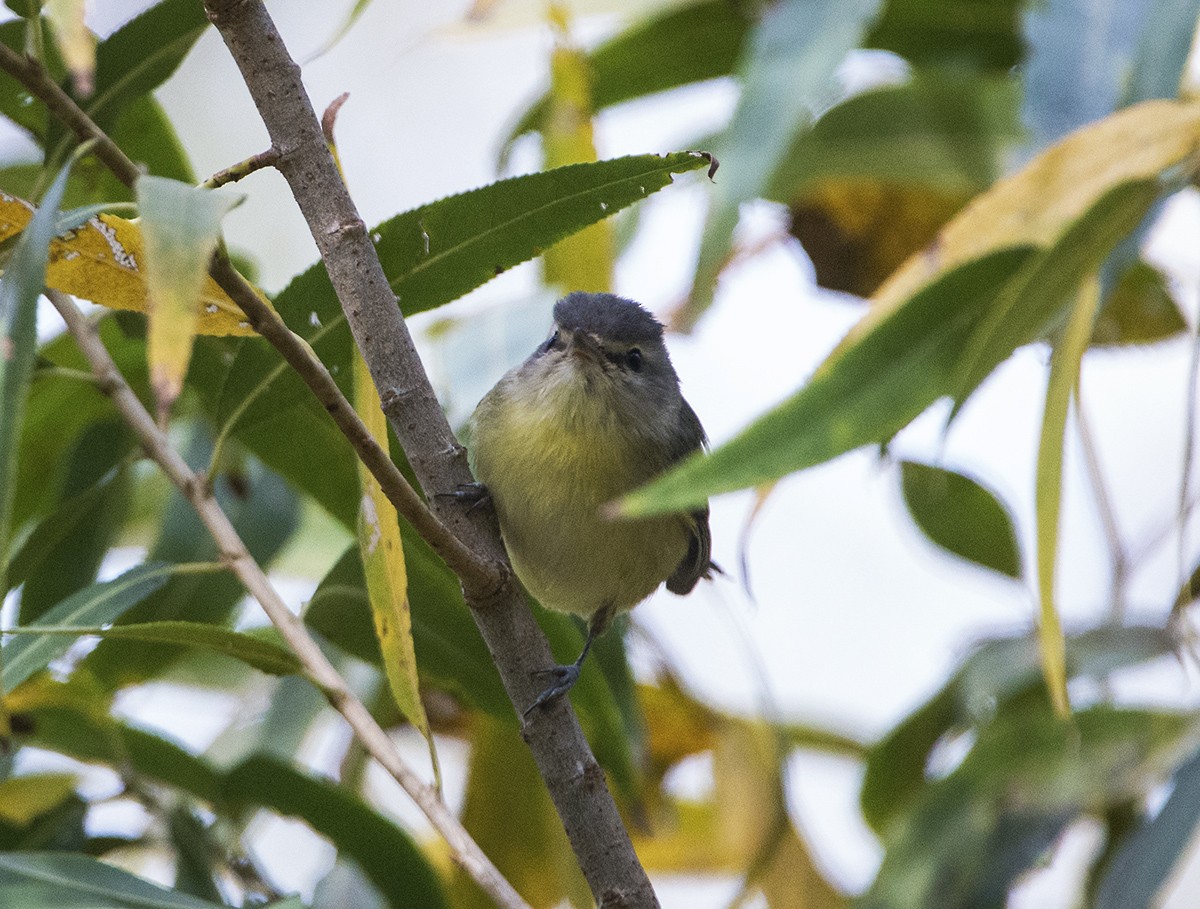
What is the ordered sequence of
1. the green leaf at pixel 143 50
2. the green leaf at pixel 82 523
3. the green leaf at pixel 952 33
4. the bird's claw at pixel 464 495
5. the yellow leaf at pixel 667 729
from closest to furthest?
the bird's claw at pixel 464 495 < the green leaf at pixel 143 50 < the green leaf at pixel 82 523 < the yellow leaf at pixel 667 729 < the green leaf at pixel 952 33

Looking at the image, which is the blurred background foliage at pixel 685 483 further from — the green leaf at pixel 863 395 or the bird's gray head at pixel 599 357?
the bird's gray head at pixel 599 357

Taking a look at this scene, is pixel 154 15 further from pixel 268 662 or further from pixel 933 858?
pixel 933 858

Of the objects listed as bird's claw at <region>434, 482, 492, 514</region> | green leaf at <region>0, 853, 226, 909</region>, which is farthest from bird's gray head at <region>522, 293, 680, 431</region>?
green leaf at <region>0, 853, 226, 909</region>

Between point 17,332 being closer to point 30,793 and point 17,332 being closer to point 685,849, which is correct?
point 30,793

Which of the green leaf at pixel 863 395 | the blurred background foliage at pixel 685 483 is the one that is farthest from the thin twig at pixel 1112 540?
the green leaf at pixel 863 395

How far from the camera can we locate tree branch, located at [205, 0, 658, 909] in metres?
1.23

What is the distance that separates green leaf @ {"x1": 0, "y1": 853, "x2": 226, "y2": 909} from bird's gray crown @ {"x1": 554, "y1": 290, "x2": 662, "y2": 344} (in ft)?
4.18

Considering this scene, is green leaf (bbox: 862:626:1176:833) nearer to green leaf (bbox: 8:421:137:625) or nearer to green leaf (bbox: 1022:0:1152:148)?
green leaf (bbox: 1022:0:1152:148)

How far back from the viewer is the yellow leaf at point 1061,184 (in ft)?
Answer: 4.93

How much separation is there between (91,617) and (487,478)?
34.7 inches

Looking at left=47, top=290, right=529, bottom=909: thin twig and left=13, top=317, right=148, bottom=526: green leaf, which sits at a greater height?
left=13, top=317, right=148, bottom=526: green leaf

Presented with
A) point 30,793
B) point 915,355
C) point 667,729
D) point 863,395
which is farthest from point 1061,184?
point 30,793

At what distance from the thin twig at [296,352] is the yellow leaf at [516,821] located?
3.20ft

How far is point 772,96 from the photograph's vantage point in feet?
6.87
